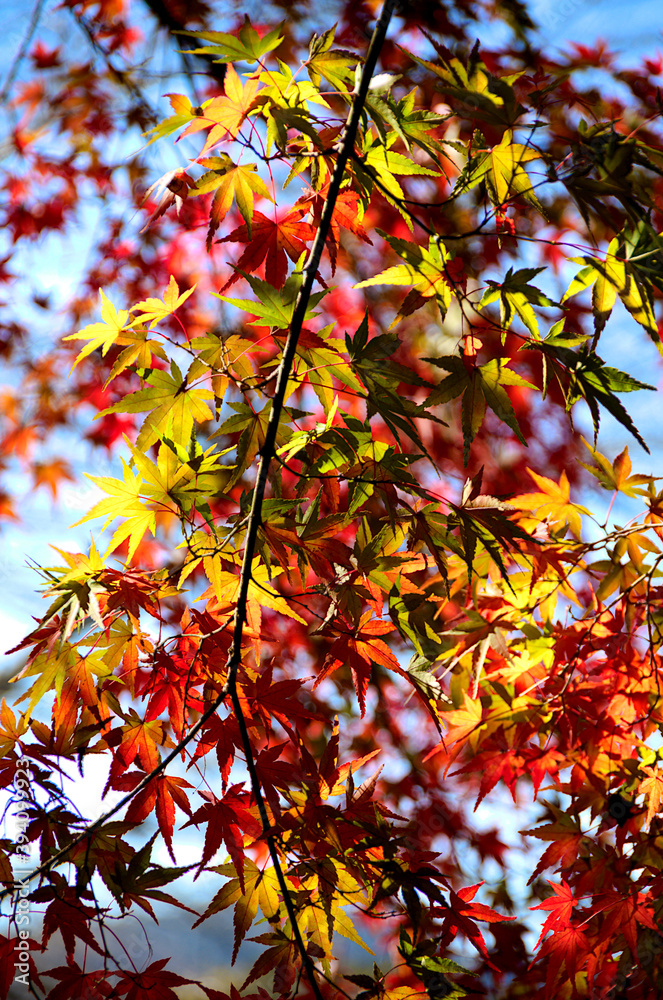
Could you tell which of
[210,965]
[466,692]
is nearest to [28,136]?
[466,692]

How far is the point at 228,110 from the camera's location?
0.89m

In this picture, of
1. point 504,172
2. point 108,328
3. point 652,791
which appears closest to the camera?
point 504,172

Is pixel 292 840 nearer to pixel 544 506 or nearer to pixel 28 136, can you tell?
pixel 544 506

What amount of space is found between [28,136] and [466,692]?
387 cm

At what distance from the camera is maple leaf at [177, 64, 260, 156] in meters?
0.86

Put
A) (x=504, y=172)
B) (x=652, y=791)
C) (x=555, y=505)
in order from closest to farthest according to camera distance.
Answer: (x=504, y=172) → (x=652, y=791) → (x=555, y=505)

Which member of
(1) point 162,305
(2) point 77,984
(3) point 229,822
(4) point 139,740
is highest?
(1) point 162,305

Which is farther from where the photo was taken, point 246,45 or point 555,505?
point 555,505

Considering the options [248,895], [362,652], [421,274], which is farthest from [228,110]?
[248,895]

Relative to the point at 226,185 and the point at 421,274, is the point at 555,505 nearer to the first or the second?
the point at 421,274

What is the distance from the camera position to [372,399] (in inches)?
32.9

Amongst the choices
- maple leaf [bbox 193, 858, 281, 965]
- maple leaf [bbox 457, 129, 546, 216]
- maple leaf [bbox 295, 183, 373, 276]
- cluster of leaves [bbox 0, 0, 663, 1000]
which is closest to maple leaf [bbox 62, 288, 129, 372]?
cluster of leaves [bbox 0, 0, 663, 1000]

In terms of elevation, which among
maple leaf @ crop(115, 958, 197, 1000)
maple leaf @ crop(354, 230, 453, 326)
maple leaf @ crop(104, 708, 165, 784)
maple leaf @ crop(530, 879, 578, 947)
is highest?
maple leaf @ crop(354, 230, 453, 326)

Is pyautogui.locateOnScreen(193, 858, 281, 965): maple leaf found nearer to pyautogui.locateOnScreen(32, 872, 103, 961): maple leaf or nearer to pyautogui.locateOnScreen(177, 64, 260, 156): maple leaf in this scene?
pyautogui.locateOnScreen(32, 872, 103, 961): maple leaf
